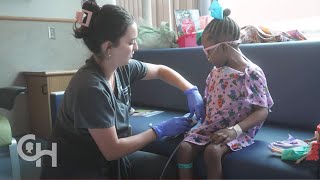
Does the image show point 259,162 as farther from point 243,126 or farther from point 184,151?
point 184,151

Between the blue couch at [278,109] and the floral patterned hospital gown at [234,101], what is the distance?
0.08 m

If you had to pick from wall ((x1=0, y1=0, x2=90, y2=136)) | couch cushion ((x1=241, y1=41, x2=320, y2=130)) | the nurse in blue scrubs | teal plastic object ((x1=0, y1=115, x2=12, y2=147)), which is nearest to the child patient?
the nurse in blue scrubs

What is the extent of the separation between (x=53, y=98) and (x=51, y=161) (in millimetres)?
525

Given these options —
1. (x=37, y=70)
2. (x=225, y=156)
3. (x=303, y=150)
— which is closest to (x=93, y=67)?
(x=225, y=156)

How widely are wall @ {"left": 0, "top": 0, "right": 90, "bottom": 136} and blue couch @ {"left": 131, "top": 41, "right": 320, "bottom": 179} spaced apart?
118 cm

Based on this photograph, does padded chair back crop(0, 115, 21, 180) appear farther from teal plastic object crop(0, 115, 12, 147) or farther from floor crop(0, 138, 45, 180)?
floor crop(0, 138, 45, 180)

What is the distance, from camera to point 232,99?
1395mm

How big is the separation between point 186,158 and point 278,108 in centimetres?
68

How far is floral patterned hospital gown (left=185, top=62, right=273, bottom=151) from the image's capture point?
1.35 metres

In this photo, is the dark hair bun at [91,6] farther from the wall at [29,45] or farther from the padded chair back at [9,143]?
the wall at [29,45]

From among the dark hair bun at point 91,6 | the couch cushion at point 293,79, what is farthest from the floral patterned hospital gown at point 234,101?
the dark hair bun at point 91,6

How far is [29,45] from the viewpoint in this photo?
2.88 m

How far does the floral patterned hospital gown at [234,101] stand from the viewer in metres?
1.35

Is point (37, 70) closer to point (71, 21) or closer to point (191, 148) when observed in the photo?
point (71, 21)
